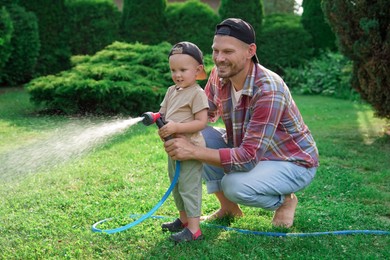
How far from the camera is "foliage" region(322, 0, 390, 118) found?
621cm

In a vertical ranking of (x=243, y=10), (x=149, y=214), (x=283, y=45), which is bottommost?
(x=149, y=214)

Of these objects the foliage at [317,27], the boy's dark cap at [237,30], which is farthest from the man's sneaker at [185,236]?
the foliage at [317,27]

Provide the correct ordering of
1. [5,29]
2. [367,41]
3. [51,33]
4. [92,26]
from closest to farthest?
[367,41] < [5,29] < [51,33] < [92,26]

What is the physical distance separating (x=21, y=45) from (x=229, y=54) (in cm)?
888

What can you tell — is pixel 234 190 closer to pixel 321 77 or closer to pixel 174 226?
pixel 174 226

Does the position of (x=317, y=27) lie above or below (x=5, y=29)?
above

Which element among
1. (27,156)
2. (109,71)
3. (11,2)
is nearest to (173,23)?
(11,2)

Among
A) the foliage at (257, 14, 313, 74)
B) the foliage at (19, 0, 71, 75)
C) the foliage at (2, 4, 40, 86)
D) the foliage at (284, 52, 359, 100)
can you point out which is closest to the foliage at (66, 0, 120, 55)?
the foliage at (19, 0, 71, 75)

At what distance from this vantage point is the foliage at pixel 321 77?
39.8ft

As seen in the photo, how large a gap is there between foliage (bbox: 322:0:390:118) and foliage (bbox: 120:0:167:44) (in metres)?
6.98

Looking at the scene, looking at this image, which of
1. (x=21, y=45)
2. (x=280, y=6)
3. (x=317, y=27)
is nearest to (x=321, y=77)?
(x=317, y=27)

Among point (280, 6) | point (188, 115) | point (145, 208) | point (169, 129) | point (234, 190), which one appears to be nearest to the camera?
point (169, 129)

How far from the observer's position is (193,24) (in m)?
13.4

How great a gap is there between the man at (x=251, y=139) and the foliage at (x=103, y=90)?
4.42 metres
